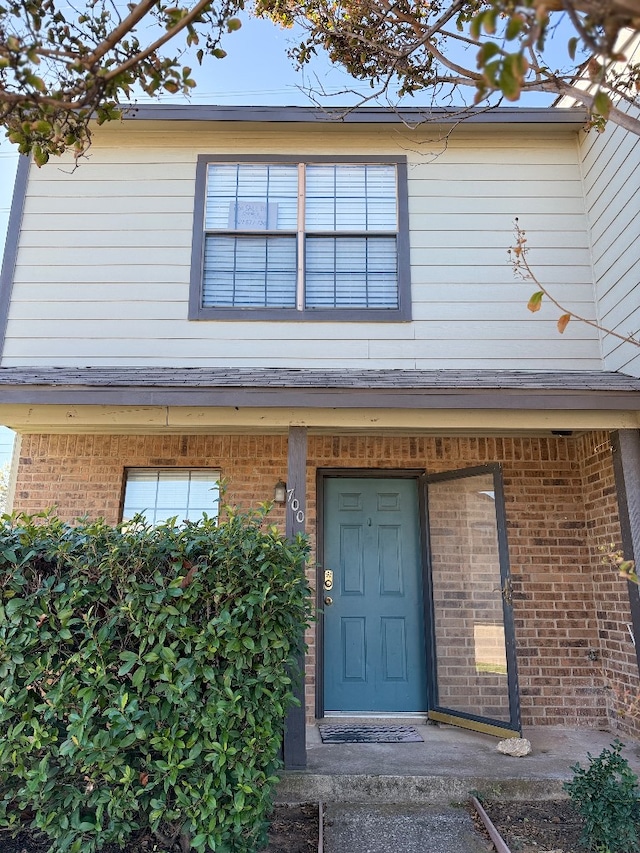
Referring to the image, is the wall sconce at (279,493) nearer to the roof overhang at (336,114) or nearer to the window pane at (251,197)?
the window pane at (251,197)

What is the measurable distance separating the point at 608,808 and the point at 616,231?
13.3 ft

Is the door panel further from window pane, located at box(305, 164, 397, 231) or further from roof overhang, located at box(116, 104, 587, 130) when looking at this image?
roof overhang, located at box(116, 104, 587, 130)

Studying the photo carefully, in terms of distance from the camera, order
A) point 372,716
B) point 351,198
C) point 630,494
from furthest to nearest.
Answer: point 351,198 → point 372,716 → point 630,494

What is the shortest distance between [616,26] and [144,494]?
495 centimetres

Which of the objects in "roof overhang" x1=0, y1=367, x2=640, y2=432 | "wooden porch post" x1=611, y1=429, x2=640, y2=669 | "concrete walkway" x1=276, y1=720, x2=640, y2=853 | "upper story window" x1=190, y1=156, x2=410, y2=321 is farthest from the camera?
"upper story window" x1=190, y1=156, x2=410, y2=321

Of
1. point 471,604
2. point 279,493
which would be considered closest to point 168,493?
point 279,493

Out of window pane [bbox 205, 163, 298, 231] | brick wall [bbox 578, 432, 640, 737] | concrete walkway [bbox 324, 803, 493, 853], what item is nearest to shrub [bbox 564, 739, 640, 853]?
concrete walkway [bbox 324, 803, 493, 853]

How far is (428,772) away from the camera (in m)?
3.90

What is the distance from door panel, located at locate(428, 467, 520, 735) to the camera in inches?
185

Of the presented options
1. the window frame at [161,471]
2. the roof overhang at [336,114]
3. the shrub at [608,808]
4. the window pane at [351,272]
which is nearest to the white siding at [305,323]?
the roof overhang at [336,114]

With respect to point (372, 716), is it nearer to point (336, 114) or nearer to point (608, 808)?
point (608, 808)

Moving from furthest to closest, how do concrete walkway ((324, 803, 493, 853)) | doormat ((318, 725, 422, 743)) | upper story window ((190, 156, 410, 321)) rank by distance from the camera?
upper story window ((190, 156, 410, 321)) → doormat ((318, 725, 422, 743)) → concrete walkway ((324, 803, 493, 853))

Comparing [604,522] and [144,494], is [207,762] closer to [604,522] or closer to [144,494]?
[144,494]

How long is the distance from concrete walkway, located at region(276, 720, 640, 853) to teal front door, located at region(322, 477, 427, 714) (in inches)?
30.2
